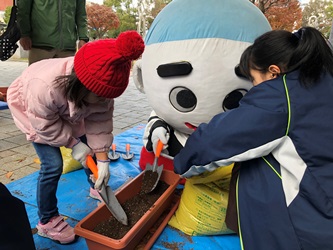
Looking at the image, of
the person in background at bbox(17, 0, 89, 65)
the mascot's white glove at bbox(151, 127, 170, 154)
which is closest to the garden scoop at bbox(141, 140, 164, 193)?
the mascot's white glove at bbox(151, 127, 170, 154)

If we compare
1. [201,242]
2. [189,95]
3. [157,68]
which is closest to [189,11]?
[157,68]

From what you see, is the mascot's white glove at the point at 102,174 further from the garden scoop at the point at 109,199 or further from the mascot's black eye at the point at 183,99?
the mascot's black eye at the point at 183,99

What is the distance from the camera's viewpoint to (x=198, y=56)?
1623mm

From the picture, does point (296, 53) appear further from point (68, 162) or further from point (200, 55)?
point (68, 162)

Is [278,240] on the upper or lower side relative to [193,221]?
upper

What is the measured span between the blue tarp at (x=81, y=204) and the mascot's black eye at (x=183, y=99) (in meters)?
0.78

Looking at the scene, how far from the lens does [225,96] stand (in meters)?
1.67

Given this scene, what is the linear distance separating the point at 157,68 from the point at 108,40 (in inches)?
18.9

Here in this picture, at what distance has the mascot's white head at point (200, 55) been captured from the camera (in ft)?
5.32

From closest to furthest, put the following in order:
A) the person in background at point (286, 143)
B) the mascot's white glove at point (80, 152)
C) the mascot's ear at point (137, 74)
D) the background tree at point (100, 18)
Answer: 1. the person in background at point (286, 143)
2. the mascot's white glove at point (80, 152)
3. the mascot's ear at point (137, 74)
4. the background tree at point (100, 18)

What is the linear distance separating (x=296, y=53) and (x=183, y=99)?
2.42 feet

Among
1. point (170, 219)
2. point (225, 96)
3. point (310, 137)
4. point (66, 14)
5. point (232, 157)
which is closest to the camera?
point (310, 137)

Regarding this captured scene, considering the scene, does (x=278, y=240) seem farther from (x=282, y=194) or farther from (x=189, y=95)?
(x=189, y=95)

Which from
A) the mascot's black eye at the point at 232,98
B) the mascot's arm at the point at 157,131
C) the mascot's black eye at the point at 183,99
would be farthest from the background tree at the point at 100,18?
the mascot's black eye at the point at 232,98
